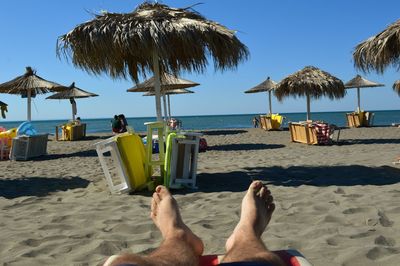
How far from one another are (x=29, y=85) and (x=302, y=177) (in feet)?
30.4

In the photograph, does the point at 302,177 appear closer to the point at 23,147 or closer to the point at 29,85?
the point at 23,147

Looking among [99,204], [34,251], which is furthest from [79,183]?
[34,251]

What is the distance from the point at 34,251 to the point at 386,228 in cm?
219

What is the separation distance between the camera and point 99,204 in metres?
3.63

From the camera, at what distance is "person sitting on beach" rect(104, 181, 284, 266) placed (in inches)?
48.2

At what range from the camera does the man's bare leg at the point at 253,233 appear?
130cm

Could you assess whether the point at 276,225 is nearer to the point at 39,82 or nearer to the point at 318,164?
the point at 318,164

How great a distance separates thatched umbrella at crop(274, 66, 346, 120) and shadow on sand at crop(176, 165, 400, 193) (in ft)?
25.9

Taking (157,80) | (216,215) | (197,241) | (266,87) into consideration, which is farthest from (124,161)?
(266,87)

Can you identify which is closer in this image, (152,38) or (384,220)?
(384,220)

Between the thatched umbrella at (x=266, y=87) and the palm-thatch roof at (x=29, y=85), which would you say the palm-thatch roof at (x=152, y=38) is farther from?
the thatched umbrella at (x=266, y=87)

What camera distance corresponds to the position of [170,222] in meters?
1.83

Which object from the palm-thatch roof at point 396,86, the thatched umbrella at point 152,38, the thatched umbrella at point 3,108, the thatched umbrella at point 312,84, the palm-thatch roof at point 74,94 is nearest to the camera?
the thatched umbrella at point 152,38

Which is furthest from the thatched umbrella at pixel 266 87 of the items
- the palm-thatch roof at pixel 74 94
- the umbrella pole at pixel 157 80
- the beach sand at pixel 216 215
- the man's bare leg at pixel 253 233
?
the man's bare leg at pixel 253 233
